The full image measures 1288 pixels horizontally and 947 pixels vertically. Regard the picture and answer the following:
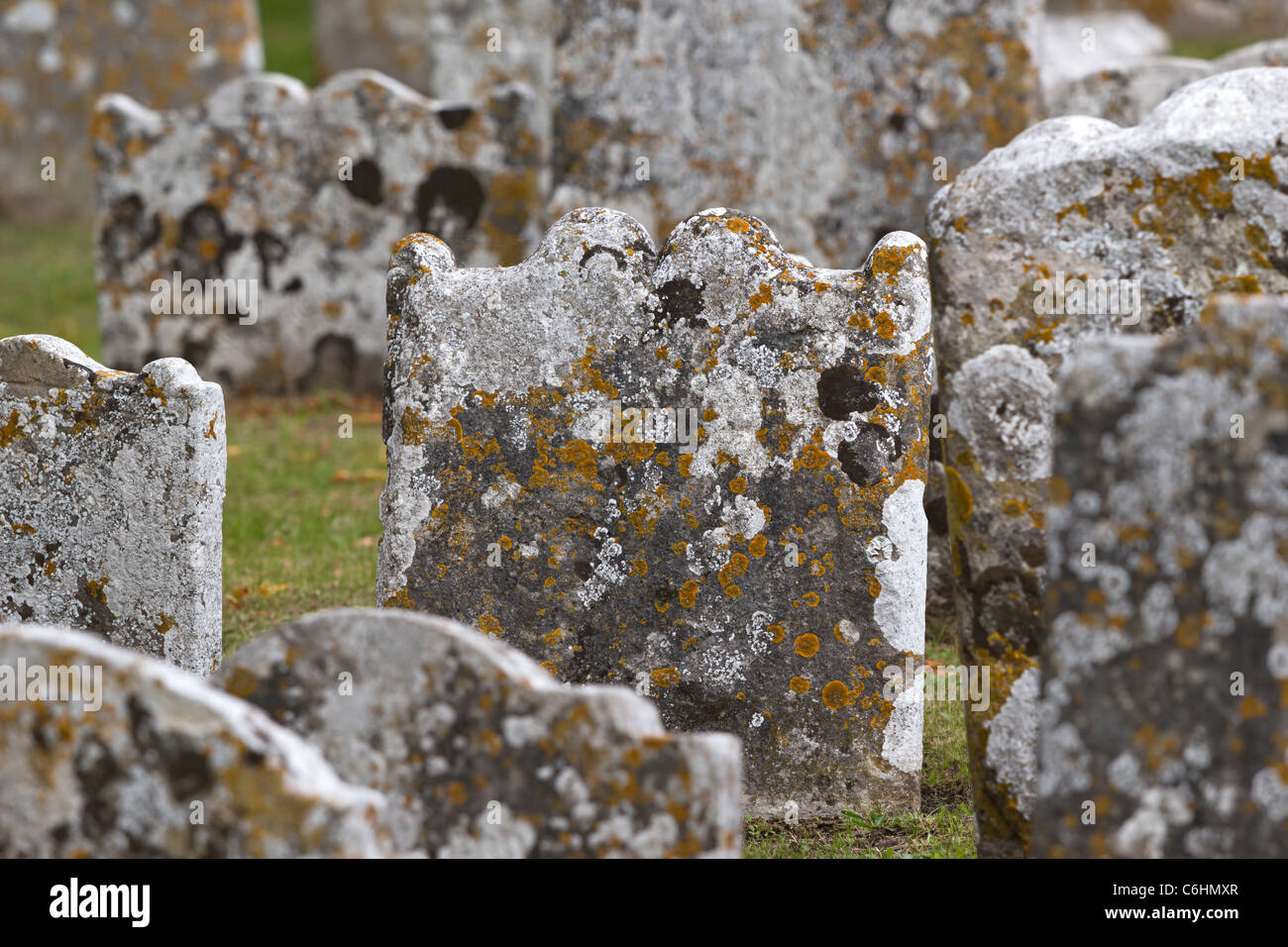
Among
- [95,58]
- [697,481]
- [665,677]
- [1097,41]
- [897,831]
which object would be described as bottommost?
[897,831]

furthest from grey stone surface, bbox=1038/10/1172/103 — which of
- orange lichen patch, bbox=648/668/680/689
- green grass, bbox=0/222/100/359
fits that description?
orange lichen patch, bbox=648/668/680/689

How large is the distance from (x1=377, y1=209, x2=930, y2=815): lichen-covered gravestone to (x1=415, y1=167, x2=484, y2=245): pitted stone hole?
442 cm

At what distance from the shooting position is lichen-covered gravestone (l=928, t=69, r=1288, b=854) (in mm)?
3697

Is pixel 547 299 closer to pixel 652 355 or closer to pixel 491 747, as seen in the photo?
pixel 652 355

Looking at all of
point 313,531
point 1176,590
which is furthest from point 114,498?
point 1176,590

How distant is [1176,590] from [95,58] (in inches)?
462

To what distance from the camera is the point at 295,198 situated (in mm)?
8617

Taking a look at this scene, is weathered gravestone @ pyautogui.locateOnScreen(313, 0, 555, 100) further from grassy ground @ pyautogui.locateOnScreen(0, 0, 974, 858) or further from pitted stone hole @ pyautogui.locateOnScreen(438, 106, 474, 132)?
pitted stone hole @ pyautogui.locateOnScreen(438, 106, 474, 132)

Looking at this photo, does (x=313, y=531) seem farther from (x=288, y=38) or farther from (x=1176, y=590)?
(x=288, y=38)

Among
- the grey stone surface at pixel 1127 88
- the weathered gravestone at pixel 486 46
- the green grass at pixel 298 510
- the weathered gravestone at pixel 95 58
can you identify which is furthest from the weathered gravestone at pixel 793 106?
the weathered gravestone at pixel 95 58

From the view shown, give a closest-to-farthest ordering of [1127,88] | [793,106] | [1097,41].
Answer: [1127,88] → [793,106] → [1097,41]

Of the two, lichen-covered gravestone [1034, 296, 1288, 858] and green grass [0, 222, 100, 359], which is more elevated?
green grass [0, 222, 100, 359]

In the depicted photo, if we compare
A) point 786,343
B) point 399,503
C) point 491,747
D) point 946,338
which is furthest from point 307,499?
point 491,747

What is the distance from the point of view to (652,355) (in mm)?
4215
